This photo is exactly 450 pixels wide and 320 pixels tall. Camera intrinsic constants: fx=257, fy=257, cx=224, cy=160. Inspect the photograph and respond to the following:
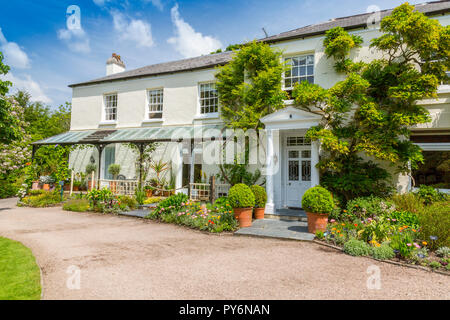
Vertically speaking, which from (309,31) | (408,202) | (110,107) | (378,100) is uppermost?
(309,31)

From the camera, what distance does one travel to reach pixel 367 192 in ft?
29.6

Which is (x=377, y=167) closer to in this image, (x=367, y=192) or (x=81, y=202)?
(x=367, y=192)

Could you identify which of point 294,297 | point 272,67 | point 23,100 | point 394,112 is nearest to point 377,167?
point 394,112

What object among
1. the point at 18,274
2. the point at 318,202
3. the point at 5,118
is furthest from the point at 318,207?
the point at 5,118

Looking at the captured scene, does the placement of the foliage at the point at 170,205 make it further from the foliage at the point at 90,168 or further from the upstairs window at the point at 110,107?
the upstairs window at the point at 110,107

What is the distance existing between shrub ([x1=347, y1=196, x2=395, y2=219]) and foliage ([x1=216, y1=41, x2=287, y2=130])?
467cm

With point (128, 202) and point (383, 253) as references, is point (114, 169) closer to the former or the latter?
point (128, 202)

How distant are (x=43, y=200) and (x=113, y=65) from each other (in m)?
11.1

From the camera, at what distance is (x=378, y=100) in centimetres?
934

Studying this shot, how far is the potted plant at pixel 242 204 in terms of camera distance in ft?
27.5

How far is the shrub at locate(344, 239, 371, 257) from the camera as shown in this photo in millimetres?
5832

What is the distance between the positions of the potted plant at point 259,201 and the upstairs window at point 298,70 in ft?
16.0

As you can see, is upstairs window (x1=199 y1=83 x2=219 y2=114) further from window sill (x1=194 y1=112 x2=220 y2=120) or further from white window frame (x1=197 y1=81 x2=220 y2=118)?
window sill (x1=194 y1=112 x2=220 y2=120)

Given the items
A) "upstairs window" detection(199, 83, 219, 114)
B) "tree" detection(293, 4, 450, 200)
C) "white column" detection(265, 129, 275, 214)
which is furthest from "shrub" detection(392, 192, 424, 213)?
"upstairs window" detection(199, 83, 219, 114)
